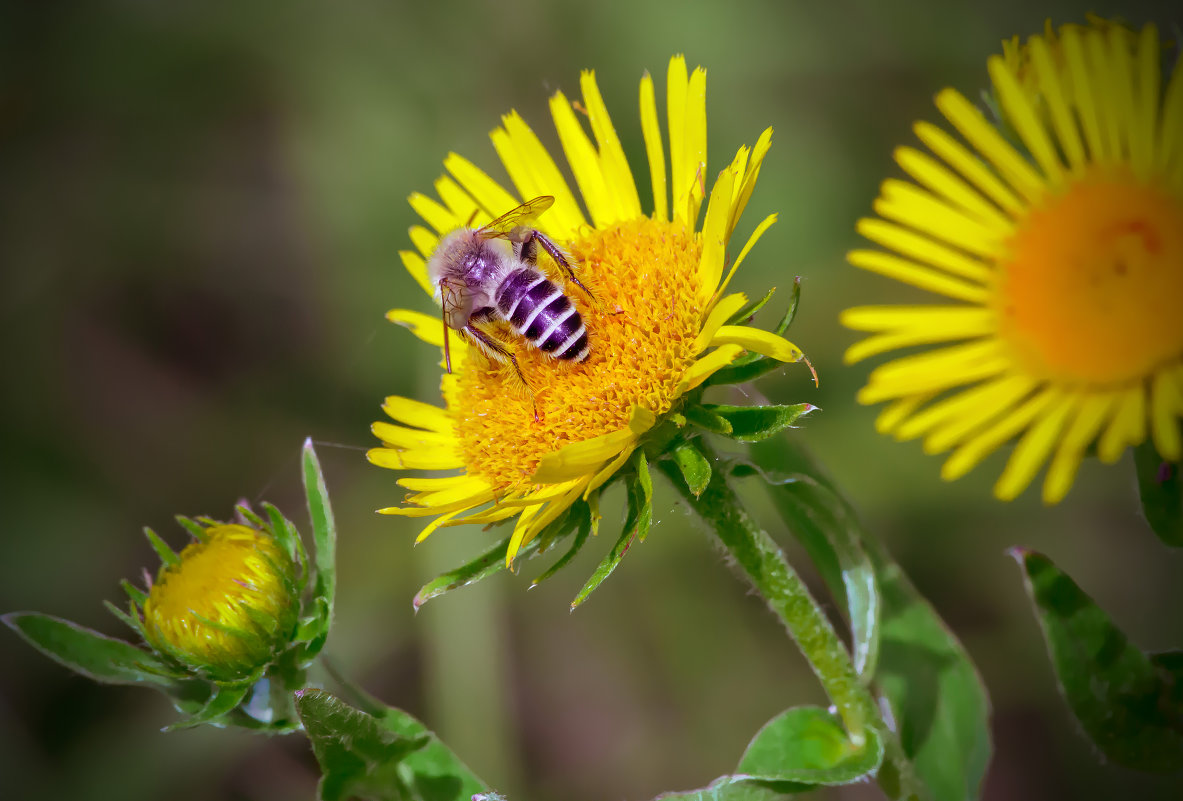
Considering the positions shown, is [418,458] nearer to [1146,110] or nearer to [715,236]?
[715,236]

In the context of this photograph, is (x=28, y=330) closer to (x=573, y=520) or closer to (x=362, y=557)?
(x=362, y=557)

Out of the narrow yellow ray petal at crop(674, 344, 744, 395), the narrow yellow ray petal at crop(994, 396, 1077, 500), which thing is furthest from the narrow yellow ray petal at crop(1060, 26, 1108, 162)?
the narrow yellow ray petal at crop(674, 344, 744, 395)

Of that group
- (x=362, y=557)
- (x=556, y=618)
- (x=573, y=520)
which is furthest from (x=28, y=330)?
(x=573, y=520)

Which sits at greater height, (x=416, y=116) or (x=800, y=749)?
(x=416, y=116)

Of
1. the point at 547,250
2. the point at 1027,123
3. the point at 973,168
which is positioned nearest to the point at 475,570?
the point at 547,250

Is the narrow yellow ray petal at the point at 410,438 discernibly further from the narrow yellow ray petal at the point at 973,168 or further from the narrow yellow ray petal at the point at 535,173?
the narrow yellow ray petal at the point at 973,168
